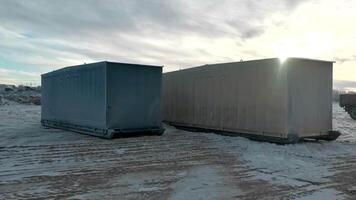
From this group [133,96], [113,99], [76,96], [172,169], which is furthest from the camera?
[76,96]

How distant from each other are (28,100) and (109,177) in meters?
39.5

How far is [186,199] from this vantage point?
22.1 feet

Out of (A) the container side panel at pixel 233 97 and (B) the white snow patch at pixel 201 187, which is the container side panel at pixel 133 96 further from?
(B) the white snow patch at pixel 201 187

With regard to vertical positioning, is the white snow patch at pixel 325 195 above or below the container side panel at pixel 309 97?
below

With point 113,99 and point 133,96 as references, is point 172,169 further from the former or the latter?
point 133,96

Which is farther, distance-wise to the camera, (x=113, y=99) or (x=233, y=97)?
(x=233, y=97)

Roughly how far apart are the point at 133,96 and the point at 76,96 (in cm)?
273

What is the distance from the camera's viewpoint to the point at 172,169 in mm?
9336

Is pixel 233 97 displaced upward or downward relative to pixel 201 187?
upward

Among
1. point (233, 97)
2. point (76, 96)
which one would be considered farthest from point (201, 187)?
point (76, 96)

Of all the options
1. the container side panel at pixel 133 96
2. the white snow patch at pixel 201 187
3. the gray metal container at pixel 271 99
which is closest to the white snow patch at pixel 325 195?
the white snow patch at pixel 201 187

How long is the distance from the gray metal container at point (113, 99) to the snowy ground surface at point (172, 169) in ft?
2.81

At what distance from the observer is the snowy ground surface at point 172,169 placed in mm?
7207

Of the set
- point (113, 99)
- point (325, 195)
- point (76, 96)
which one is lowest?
point (325, 195)
